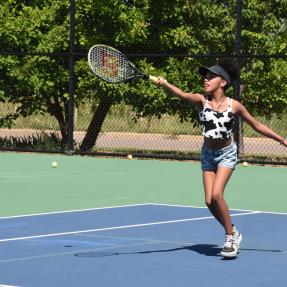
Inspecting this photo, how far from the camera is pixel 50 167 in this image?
17.0 meters

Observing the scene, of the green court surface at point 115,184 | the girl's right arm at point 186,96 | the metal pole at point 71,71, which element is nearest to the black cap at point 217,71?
the girl's right arm at point 186,96

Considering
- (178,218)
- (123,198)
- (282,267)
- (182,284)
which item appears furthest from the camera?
(123,198)

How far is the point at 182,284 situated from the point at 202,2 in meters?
12.3

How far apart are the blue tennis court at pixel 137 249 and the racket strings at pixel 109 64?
1449 millimetres

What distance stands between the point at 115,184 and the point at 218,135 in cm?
616

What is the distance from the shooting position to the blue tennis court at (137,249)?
23.3ft

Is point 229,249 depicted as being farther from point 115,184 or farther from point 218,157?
point 115,184

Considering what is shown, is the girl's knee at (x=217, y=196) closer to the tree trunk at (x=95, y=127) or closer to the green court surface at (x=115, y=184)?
the green court surface at (x=115, y=184)

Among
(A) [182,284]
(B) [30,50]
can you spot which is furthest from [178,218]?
(B) [30,50]

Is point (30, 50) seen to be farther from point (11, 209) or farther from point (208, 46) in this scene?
point (11, 209)

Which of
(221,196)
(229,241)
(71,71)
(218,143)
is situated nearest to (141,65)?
(71,71)

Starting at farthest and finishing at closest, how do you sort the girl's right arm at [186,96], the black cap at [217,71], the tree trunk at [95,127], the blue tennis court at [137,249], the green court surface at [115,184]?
1. the tree trunk at [95,127]
2. the green court surface at [115,184]
3. the black cap at [217,71]
4. the girl's right arm at [186,96]
5. the blue tennis court at [137,249]

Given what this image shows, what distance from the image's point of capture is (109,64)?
31.1ft

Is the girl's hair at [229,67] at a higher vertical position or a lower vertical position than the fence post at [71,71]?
higher
